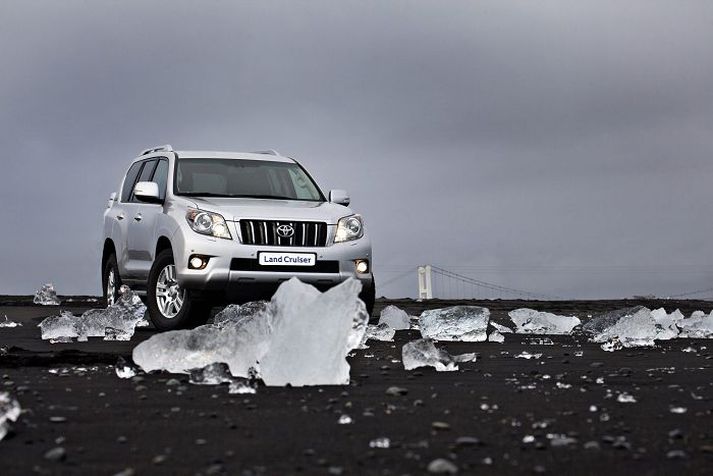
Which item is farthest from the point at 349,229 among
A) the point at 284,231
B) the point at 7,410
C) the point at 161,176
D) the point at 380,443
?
the point at 380,443

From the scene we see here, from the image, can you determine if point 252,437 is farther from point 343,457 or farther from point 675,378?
point 675,378

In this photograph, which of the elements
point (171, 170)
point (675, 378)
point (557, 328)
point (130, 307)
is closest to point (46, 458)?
point (675, 378)

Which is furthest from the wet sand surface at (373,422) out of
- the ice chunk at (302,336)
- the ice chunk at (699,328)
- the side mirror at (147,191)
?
the ice chunk at (699,328)

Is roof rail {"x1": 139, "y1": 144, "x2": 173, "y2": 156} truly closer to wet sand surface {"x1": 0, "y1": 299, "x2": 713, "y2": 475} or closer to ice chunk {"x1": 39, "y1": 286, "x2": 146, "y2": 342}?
ice chunk {"x1": 39, "y1": 286, "x2": 146, "y2": 342}

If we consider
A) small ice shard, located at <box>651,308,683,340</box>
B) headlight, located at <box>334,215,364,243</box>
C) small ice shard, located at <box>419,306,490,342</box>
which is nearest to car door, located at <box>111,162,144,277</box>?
headlight, located at <box>334,215,364,243</box>

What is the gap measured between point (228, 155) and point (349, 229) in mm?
2408

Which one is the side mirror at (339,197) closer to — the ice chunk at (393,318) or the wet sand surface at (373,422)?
the ice chunk at (393,318)

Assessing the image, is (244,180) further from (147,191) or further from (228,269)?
(228,269)

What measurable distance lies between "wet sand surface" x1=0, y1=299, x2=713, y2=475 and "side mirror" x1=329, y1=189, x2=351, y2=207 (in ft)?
14.3

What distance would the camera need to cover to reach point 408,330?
12922 mm

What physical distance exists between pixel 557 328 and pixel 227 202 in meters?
4.67

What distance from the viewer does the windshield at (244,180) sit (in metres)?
12.1

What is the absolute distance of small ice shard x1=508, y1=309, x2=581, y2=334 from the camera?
1288 centimetres

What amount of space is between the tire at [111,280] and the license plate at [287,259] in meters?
3.40
